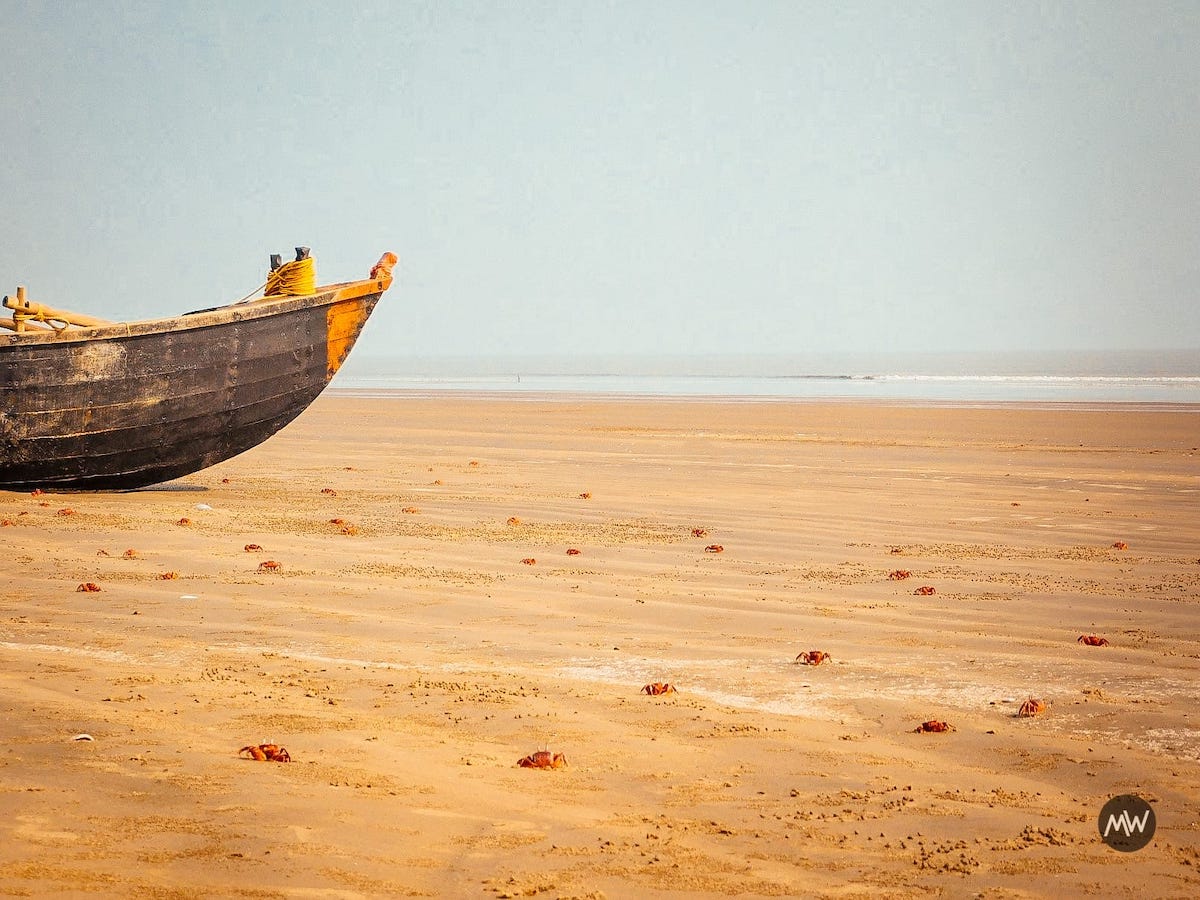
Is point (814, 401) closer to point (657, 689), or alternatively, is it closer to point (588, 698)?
point (657, 689)

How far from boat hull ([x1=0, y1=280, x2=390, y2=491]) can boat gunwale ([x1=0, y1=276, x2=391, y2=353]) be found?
1 cm

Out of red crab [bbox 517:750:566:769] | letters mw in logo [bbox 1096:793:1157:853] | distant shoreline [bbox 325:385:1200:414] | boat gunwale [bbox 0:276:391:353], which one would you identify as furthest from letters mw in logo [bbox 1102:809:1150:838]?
distant shoreline [bbox 325:385:1200:414]

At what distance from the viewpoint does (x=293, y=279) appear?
14352mm

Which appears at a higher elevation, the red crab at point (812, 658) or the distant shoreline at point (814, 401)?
the distant shoreline at point (814, 401)

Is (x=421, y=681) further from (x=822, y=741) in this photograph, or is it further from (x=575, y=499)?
(x=575, y=499)

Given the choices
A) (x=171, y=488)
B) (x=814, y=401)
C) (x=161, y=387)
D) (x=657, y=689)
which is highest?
(x=814, y=401)

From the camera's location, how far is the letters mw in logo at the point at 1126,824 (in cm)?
400

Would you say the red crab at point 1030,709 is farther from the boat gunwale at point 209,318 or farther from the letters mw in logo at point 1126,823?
the boat gunwale at point 209,318

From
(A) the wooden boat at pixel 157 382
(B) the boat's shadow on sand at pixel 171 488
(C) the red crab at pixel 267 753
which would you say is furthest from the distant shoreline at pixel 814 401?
(C) the red crab at pixel 267 753

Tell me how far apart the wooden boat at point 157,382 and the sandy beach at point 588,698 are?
32.4 inches

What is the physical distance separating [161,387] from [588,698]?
9243 mm

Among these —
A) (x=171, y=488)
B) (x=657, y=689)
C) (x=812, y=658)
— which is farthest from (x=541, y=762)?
(x=171, y=488)

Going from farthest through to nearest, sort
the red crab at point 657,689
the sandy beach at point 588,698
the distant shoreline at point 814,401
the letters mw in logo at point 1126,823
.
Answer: the distant shoreline at point 814,401, the red crab at point 657,689, the letters mw in logo at point 1126,823, the sandy beach at point 588,698

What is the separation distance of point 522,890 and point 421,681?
239cm
